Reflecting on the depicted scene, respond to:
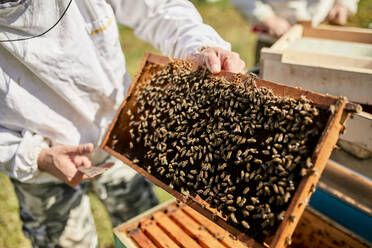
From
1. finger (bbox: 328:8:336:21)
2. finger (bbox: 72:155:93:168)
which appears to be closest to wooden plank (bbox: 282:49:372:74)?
finger (bbox: 72:155:93:168)

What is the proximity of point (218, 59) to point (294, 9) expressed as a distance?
12.2ft

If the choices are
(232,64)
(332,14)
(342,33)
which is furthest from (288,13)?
(232,64)

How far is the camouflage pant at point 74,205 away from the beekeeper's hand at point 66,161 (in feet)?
1.46

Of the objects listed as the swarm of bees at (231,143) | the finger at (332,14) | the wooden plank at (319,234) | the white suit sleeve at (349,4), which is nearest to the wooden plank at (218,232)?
the swarm of bees at (231,143)

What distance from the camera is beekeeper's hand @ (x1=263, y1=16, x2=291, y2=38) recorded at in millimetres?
4730

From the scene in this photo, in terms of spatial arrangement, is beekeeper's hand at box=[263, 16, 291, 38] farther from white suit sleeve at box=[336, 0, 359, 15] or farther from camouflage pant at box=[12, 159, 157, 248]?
camouflage pant at box=[12, 159, 157, 248]

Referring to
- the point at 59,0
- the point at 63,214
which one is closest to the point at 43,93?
the point at 59,0

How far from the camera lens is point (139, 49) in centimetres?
927

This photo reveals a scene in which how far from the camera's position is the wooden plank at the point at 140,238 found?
2.15 metres

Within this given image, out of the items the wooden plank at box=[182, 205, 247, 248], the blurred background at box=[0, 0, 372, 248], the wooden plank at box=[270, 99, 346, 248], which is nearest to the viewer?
the wooden plank at box=[270, 99, 346, 248]

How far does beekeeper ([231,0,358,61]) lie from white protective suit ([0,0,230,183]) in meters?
2.74

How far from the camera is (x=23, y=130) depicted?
2504 mm

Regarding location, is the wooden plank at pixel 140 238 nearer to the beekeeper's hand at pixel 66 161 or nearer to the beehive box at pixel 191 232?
the beehive box at pixel 191 232

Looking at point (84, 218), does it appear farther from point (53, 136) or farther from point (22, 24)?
point (22, 24)
